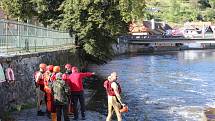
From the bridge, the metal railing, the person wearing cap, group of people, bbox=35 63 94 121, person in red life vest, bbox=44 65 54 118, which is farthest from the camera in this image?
the bridge

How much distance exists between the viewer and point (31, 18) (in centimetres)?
5169

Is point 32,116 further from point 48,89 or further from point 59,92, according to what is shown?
point 59,92

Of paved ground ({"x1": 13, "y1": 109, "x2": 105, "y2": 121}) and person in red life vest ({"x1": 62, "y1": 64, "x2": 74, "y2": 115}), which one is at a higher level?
person in red life vest ({"x1": 62, "y1": 64, "x2": 74, "y2": 115})

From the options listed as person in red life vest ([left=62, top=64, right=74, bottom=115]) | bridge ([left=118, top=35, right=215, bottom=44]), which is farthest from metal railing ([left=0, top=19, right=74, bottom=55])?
bridge ([left=118, top=35, right=215, bottom=44])

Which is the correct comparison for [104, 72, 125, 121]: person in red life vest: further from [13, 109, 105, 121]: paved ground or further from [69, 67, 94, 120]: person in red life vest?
[13, 109, 105, 121]: paved ground

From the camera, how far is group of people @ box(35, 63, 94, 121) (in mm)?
18609

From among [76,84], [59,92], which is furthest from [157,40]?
[59,92]

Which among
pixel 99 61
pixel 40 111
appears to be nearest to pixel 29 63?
pixel 40 111

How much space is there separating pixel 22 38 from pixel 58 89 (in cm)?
1102

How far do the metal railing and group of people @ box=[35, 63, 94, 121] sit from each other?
3.99 metres

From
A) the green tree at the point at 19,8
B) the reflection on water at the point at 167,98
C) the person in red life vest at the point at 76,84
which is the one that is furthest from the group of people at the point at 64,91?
the green tree at the point at 19,8

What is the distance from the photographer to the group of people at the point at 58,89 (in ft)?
61.1

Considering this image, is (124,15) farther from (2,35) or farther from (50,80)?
(50,80)

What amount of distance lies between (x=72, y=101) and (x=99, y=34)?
27.0 m
